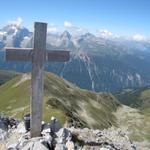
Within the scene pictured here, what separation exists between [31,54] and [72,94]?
523 feet

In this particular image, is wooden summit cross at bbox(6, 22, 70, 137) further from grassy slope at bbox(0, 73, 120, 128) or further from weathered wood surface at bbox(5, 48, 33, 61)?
grassy slope at bbox(0, 73, 120, 128)

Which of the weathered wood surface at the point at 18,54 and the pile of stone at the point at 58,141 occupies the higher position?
the weathered wood surface at the point at 18,54

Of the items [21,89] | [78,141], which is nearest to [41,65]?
[78,141]

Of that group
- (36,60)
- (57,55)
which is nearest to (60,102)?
(57,55)

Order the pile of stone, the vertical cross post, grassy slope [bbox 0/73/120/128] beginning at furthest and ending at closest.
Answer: grassy slope [bbox 0/73/120/128], the vertical cross post, the pile of stone

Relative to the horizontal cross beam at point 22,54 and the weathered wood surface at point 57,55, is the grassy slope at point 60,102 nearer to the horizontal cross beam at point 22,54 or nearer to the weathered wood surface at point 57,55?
the weathered wood surface at point 57,55

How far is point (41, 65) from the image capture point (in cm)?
2048

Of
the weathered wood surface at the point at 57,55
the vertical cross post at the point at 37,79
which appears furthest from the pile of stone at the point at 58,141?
the weathered wood surface at the point at 57,55

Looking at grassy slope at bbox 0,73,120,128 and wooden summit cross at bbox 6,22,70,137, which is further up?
wooden summit cross at bbox 6,22,70,137

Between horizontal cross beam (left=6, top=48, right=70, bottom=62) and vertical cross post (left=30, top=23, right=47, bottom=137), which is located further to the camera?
vertical cross post (left=30, top=23, right=47, bottom=137)

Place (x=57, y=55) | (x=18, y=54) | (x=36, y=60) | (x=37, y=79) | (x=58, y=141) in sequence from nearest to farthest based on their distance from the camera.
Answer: (x=18, y=54)
(x=37, y=79)
(x=36, y=60)
(x=58, y=141)
(x=57, y=55)

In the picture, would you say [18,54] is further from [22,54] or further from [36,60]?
[36,60]

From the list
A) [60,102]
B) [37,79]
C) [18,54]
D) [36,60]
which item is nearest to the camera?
[18,54]

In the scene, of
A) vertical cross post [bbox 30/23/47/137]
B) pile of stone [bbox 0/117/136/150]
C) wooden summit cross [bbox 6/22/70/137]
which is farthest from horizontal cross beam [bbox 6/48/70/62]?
pile of stone [bbox 0/117/136/150]
